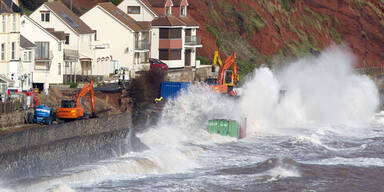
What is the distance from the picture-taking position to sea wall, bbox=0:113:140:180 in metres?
38.1

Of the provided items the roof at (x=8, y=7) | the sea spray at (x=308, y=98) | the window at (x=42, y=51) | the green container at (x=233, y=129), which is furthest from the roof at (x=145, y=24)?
the roof at (x=8, y=7)

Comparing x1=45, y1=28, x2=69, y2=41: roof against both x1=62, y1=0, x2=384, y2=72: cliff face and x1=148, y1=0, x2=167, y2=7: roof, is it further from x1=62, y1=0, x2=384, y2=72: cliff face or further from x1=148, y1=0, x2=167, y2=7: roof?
x1=62, y1=0, x2=384, y2=72: cliff face

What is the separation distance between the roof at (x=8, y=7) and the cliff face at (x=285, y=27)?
36.1m

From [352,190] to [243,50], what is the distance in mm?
53150

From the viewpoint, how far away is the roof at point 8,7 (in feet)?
164

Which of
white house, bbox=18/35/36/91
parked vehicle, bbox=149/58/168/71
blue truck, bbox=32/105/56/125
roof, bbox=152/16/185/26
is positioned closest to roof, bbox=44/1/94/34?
parked vehicle, bbox=149/58/168/71

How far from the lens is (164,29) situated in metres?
78.8

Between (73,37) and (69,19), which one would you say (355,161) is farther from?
(69,19)

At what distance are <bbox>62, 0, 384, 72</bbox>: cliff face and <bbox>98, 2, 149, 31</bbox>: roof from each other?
41.3 ft

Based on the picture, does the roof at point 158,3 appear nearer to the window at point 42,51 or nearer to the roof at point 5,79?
the window at point 42,51

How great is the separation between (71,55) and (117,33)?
378 inches

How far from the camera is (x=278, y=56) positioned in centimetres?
9762

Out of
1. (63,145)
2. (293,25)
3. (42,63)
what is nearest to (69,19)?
(42,63)

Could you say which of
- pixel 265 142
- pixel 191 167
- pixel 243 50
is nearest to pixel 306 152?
pixel 265 142
